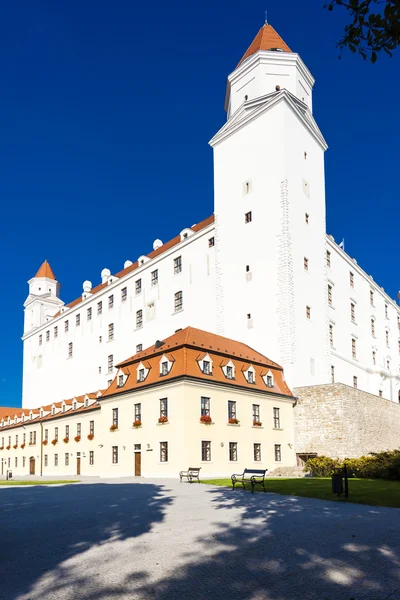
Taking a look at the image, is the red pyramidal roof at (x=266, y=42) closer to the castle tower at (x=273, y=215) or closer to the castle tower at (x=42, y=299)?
the castle tower at (x=273, y=215)

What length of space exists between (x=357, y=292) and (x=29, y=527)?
1976 inches

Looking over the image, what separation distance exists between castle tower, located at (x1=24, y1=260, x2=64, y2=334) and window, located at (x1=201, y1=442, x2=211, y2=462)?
176 feet

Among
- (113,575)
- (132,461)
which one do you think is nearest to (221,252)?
(132,461)

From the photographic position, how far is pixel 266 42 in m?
53.1

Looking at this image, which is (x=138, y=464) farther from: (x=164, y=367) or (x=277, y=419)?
(x=277, y=419)

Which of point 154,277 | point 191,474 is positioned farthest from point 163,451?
point 154,277

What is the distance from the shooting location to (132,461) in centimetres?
3728

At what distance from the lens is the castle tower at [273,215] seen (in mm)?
45219

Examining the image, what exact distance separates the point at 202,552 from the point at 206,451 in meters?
24.6

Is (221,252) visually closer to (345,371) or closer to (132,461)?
(345,371)

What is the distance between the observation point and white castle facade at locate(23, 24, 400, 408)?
1807 inches

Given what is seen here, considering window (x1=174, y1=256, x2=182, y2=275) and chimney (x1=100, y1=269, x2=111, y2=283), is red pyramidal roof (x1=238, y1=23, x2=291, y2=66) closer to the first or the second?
window (x1=174, y1=256, x2=182, y2=275)

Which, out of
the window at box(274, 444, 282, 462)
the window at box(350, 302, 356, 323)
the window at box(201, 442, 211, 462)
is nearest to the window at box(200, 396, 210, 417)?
the window at box(201, 442, 211, 462)

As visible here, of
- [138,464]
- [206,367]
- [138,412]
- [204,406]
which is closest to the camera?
[204,406]
